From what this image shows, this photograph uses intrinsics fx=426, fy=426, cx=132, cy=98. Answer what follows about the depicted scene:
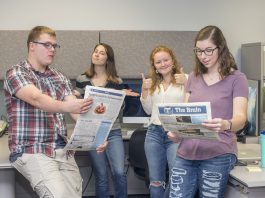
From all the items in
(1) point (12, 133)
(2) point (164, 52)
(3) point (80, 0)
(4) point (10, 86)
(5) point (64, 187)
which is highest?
(3) point (80, 0)

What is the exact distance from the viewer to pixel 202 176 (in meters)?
1.92

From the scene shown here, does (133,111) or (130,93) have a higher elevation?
(130,93)

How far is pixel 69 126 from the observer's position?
11.8ft

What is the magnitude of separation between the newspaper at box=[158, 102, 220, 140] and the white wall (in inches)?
76.8

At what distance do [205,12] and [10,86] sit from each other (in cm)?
222

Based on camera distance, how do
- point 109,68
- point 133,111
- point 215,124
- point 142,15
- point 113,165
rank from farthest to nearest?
point 142,15 → point 133,111 → point 109,68 → point 113,165 → point 215,124

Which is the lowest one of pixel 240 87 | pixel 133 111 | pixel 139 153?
pixel 139 153

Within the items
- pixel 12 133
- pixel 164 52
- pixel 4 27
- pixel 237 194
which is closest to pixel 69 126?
pixel 4 27

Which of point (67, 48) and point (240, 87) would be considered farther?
point (67, 48)

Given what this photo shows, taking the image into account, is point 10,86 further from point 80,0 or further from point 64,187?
point 80,0

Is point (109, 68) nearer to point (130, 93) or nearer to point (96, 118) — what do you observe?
point (130, 93)

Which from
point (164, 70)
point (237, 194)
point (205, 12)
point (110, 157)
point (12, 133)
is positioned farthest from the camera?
point (205, 12)

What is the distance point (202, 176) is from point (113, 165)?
116 cm

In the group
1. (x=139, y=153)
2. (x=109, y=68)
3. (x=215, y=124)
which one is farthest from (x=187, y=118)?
(x=109, y=68)
